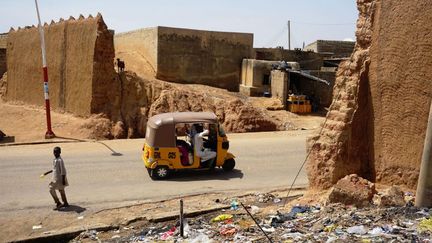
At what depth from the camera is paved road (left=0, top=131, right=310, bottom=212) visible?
33.7 ft

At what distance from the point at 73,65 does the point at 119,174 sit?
1034 centimetres

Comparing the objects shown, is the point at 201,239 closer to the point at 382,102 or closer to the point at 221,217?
the point at 221,217

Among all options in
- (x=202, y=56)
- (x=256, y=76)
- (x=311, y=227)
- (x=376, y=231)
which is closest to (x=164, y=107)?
(x=202, y=56)

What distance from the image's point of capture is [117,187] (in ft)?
35.6

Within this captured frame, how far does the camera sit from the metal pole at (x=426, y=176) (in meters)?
6.33

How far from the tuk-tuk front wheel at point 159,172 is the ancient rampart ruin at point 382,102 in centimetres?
418

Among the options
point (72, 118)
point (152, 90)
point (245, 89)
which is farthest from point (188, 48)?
point (72, 118)

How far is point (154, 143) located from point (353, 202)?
5.91m

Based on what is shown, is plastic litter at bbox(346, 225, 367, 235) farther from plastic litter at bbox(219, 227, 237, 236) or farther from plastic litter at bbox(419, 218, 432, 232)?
plastic litter at bbox(219, 227, 237, 236)

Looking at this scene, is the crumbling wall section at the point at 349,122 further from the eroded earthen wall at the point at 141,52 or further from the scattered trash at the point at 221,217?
the eroded earthen wall at the point at 141,52

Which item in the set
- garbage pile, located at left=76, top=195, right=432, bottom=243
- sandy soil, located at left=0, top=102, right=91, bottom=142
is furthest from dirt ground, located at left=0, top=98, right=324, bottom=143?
garbage pile, located at left=76, top=195, right=432, bottom=243

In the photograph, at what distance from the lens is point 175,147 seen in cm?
1157

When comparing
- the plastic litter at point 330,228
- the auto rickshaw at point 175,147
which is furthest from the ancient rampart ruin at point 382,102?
the auto rickshaw at point 175,147

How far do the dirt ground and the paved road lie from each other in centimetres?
209
